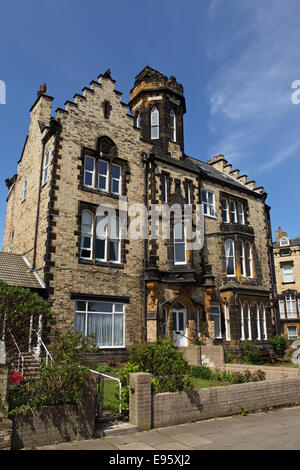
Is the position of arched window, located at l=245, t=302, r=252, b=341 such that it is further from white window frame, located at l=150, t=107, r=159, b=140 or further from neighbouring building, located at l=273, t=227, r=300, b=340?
neighbouring building, located at l=273, t=227, r=300, b=340

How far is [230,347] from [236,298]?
318 centimetres

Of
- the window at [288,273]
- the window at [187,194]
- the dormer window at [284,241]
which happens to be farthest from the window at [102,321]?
the dormer window at [284,241]

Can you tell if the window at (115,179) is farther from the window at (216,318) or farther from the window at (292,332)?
the window at (292,332)

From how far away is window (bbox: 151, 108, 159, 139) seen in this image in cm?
2517

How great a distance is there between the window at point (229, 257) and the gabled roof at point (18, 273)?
44.5 feet

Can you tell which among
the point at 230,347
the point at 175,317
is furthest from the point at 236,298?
the point at 175,317

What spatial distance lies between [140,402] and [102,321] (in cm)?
929

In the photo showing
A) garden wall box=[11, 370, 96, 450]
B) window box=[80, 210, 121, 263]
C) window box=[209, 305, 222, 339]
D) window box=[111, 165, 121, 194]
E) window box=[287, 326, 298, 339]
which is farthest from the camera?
window box=[287, 326, 298, 339]

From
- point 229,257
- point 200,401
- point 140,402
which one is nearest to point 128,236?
point 229,257

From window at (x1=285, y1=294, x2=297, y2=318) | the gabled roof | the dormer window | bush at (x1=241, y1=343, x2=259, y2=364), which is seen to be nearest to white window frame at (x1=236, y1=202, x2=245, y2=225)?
bush at (x1=241, y1=343, x2=259, y2=364)

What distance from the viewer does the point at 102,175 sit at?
20.2 meters

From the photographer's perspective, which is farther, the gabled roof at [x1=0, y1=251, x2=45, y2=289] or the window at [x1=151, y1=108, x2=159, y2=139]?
the window at [x1=151, y1=108, x2=159, y2=139]

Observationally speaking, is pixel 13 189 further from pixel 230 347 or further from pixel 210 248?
pixel 230 347

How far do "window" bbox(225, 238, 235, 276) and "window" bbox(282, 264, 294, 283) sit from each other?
25.2 m
